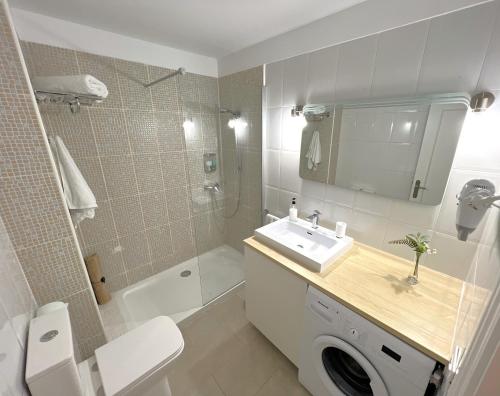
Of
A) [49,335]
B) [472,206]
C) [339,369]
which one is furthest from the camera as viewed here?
[339,369]

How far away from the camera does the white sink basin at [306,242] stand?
1265 mm

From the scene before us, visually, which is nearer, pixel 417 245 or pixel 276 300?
pixel 417 245

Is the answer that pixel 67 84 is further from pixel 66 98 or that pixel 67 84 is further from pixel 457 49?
pixel 457 49

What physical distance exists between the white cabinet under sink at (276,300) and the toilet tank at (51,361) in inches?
40.1

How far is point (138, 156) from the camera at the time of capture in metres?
1.94

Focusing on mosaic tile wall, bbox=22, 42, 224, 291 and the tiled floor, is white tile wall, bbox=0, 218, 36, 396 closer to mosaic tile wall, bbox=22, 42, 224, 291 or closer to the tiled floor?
the tiled floor

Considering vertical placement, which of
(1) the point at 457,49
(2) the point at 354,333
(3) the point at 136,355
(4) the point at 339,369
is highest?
(1) the point at 457,49

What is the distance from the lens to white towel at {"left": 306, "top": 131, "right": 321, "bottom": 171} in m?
1.59

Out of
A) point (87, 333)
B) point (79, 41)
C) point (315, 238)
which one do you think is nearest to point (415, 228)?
point (315, 238)

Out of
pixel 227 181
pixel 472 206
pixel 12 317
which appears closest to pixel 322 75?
pixel 472 206

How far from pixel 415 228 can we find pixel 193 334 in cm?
181

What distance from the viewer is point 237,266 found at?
2.47 metres

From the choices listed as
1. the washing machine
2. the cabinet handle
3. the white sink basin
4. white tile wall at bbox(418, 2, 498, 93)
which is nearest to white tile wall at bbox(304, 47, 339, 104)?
white tile wall at bbox(418, 2, 498, 93)

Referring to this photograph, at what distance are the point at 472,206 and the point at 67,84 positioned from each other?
198cm
